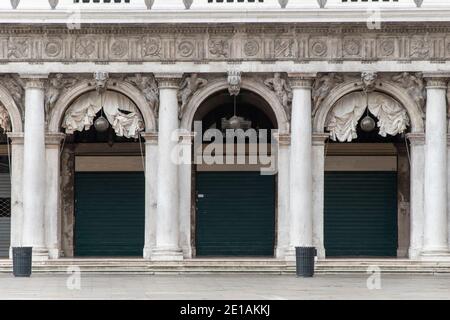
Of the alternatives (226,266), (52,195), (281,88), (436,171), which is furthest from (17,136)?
(436,171)

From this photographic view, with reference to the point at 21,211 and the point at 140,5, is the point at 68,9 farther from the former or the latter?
the point at 21,211

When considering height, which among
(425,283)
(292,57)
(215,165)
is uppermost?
(292,57)

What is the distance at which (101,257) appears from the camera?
148 feet

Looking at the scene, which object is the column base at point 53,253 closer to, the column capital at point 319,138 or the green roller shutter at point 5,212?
the green roller shutter at point 5,212

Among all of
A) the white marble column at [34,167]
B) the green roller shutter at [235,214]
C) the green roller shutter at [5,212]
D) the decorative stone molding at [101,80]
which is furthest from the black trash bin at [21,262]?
the green roller shutter at [235,214]

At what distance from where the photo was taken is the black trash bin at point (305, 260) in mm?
38875

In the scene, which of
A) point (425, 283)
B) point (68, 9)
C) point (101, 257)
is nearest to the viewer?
point (425, 283)

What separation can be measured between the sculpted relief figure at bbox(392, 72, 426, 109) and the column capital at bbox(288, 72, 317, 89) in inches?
96.5

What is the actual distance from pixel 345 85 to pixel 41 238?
33.1 feet

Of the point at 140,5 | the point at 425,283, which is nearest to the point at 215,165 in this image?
the point at 140,5

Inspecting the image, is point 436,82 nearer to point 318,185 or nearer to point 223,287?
point 318,185

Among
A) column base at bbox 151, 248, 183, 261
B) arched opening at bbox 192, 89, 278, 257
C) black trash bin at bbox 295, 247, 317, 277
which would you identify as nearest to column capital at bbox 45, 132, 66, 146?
column base at bbox 151, 248, 183, 261

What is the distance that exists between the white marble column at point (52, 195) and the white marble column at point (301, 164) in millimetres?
7000

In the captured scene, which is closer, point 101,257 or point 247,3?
point 247,3
